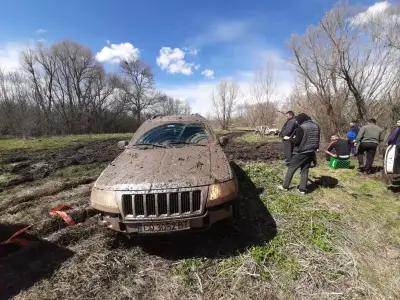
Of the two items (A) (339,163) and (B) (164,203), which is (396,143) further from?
(B) (164,203)

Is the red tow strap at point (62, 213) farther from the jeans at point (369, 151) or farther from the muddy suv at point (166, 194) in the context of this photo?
the jeans at point (369, 151)

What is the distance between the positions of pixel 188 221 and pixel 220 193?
1.78 feet

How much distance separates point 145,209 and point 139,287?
0.91 meters

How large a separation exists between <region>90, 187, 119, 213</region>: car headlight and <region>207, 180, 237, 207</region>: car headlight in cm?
121

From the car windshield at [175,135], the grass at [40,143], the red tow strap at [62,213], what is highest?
the car windshield at [175,135]

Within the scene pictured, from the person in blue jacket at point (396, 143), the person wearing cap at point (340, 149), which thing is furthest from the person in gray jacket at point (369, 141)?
the person in blue jacket at point (396, 143)

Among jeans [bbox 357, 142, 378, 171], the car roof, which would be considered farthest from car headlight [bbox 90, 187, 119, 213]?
jeans [bbox 357, 142, 378, 171]

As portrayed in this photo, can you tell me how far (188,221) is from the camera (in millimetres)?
3756

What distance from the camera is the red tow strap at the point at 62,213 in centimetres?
546

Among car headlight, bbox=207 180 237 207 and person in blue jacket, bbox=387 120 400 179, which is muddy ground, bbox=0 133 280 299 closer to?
car headlight, bbox=207 180 237 207

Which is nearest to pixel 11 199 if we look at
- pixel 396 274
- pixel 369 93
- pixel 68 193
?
pixel 68 193

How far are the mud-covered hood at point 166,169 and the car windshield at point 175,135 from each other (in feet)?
1.20

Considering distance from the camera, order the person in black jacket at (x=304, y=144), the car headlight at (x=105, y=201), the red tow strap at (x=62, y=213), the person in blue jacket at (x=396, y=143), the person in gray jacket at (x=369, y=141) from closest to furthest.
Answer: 1. the car headlight at (x=105, y=201)
2. the red tow strap at (x=62, y=213)
3. the person in black jacket at (x=304, y=144)
4. the person in blue jacket at (x=396, y=143)
5. the person in gray jacket at (x=369, y=141)

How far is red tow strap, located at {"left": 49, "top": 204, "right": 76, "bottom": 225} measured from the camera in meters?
5.46
